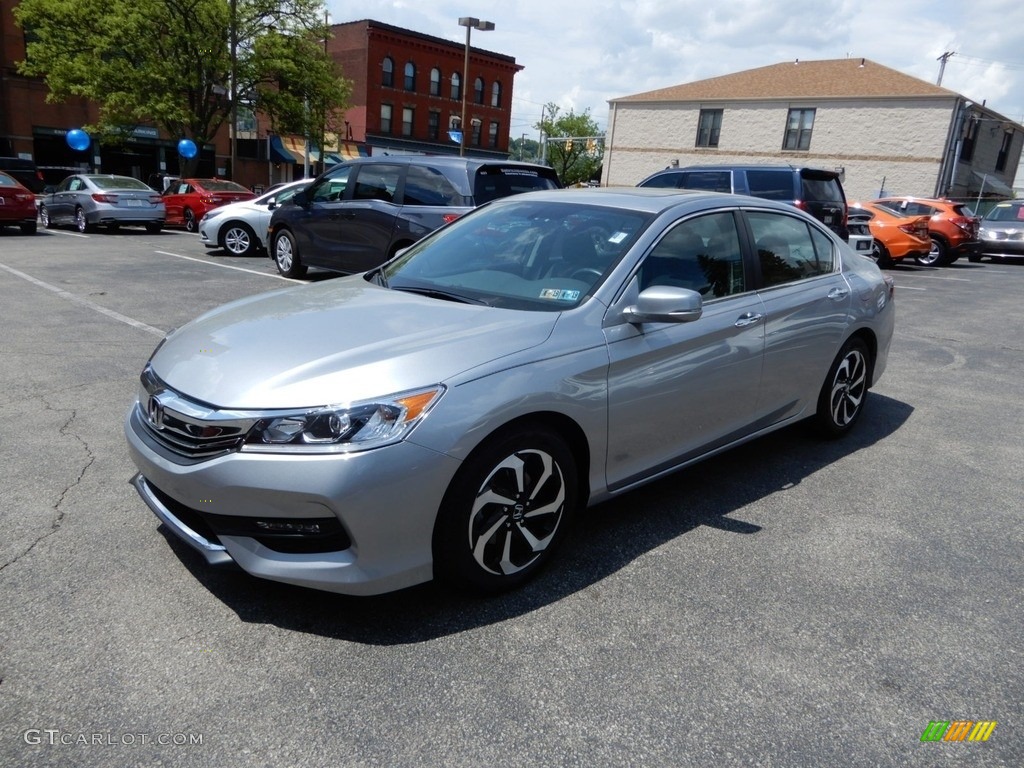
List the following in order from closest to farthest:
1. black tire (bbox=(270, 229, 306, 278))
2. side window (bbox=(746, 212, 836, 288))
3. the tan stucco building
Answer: side window (bbox=(746, 212, 836, 288)) → black tire (bbox=(270, 229, 306, 278)) → the tan stucco building

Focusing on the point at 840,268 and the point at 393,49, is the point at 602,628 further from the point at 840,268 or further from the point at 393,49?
the point at 393,49

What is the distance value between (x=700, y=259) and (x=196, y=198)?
20287 millimetres

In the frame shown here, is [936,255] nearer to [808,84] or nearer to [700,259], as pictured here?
[700,259]

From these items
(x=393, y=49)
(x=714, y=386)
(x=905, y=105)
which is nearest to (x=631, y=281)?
(x=714, y=386)

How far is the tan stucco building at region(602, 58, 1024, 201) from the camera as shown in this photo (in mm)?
35500

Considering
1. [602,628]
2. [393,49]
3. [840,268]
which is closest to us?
[602,628]

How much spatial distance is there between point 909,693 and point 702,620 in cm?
72

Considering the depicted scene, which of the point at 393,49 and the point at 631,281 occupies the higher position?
the point at 393,49

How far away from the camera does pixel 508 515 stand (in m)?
2.99

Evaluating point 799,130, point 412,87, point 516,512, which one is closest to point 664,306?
point 516,512

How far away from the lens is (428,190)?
366 inches

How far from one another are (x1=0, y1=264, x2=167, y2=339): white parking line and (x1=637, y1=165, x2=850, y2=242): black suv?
25.5 feet

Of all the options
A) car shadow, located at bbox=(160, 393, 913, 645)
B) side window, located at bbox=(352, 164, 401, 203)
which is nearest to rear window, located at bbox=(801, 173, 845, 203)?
side window, located at bbox=(352, 164, 401, 203)

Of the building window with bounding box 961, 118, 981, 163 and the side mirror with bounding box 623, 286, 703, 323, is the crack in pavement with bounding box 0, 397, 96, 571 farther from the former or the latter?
the building window with bounding box 961, 118, 981, 163
